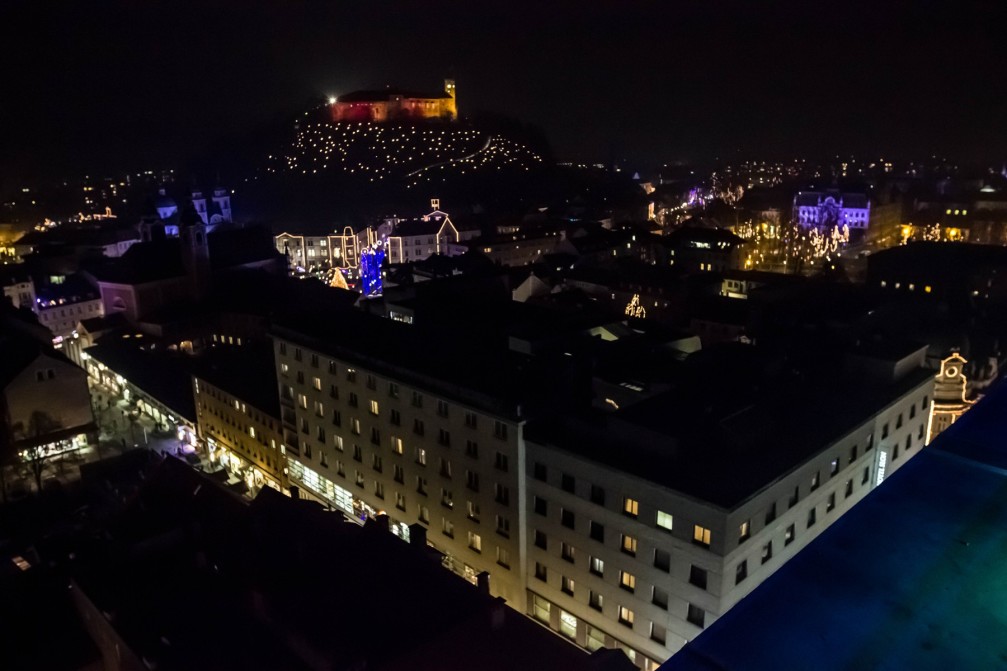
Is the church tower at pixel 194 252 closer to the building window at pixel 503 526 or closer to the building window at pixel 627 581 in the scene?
the building window at pixel 503 526

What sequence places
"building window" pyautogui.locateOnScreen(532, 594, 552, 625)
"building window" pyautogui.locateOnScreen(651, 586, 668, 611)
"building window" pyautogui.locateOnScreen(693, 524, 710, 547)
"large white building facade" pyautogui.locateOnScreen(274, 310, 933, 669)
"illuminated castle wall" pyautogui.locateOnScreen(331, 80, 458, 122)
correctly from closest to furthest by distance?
"building window" pyautogui.locateOnScreen(693, 524, 710, 547) < "large white building facade" pyautogui.locateOnScreen(274, 310, 933, 669) < "building window" pyautogui.locateOnScreen(651, 586, 668, 611) < "building window" pyautogui.locateOnScreen(532, 594, 552, 625) < "illuminated castle wall" pyautogui.locateOnScreen(331, 80, 458, 122)

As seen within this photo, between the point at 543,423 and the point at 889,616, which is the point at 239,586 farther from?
the point at 889,616

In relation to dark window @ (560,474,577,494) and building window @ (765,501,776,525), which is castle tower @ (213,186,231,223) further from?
building window @ (765,501,776,525)

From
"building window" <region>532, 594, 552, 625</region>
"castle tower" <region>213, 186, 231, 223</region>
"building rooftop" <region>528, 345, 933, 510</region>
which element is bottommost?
"building window" <region>532, 594, 552, 625</region>

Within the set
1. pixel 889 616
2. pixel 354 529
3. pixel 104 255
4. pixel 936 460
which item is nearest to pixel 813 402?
pixel 354 529

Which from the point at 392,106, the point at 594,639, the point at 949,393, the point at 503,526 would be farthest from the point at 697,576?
the point at 392,106

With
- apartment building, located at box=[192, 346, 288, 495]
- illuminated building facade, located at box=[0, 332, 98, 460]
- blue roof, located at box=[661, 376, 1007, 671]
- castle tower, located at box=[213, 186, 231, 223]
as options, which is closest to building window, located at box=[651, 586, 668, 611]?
blue roof, located at box=[661, 376, 1007, 671]

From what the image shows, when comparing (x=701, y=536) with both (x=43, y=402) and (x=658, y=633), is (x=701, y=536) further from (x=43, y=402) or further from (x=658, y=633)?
(x=43, y=402)
